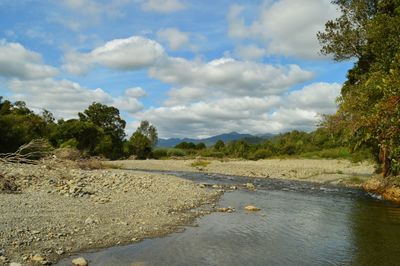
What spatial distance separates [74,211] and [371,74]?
19930 mm

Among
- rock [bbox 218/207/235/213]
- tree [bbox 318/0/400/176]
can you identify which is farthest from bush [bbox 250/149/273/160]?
rock [bbox 218/207/235/213]

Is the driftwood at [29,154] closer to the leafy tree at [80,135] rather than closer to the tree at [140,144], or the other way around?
the leafy tree at [80,135]

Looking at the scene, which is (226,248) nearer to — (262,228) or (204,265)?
(204,265)

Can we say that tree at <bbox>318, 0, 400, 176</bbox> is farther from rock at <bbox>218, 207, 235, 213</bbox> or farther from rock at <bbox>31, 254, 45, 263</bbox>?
rock at <bbox>31, 254, 45, 263</bbox>

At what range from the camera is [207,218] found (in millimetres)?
17828

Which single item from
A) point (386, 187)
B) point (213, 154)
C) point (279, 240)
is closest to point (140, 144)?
point (213, 154)

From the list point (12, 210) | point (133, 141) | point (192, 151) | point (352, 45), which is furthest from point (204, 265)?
point (192, 151)

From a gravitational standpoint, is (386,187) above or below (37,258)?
above

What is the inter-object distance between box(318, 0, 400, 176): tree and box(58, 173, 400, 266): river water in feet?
10.5

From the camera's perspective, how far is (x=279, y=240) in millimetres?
14312

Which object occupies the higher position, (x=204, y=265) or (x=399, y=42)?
(x=399, y=42)

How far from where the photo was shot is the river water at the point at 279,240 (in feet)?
37.9

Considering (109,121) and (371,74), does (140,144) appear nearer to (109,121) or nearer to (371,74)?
(109,121)

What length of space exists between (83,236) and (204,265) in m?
4.04
